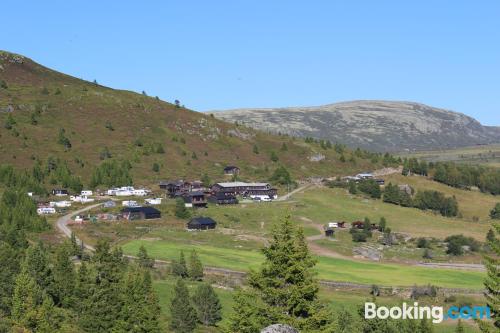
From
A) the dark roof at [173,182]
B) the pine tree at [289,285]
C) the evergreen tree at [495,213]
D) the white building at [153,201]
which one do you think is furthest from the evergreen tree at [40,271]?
the evergreen tree at [495,213]

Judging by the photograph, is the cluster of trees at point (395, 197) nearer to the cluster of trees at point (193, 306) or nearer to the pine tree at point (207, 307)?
the cluster of trees at point (193, 306)

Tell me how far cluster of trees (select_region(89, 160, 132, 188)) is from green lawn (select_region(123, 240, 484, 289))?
56.6m

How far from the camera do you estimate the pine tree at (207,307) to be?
72.8 metres

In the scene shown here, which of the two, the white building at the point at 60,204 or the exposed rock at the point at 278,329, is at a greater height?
the exposed rock at the point at 278,329

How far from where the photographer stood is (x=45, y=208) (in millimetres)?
145125

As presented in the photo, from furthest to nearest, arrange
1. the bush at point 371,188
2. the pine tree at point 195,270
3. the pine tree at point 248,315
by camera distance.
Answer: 1. the bush at point 371,188
2. the pine tree at point 195,270
3. the pine tree at point 248,315

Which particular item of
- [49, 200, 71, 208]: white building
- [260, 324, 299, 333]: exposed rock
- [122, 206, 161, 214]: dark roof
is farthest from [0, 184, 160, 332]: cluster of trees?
[49, 200, 71, 208]: white building

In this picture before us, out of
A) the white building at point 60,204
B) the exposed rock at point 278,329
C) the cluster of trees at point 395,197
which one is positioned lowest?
the white building at point 60,204

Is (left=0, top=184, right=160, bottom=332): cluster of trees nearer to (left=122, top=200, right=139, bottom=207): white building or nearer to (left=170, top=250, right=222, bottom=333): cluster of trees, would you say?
(left=170, top=250, right=222, bottom=333): cluster of trees

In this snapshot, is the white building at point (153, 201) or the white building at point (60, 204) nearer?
the white building at point (60, 204)

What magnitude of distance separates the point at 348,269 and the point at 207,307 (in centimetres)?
4775

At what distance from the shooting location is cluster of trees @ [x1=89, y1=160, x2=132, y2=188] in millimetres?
177375

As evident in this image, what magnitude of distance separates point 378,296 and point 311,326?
72.0m

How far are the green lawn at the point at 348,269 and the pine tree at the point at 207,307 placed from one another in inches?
1140
